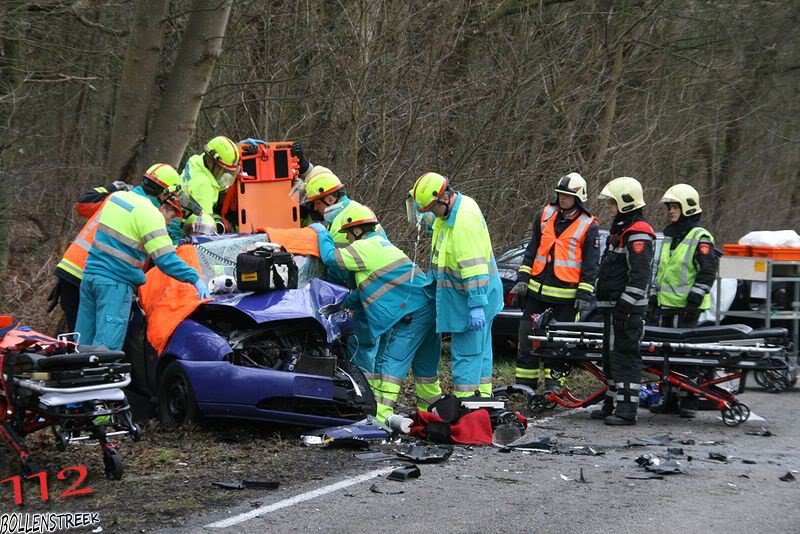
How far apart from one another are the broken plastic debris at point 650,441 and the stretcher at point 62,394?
3857mm

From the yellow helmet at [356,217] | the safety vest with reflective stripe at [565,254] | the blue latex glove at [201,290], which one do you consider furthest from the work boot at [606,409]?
the blue latex glove at [201,290]

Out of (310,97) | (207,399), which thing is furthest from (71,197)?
(207,399)

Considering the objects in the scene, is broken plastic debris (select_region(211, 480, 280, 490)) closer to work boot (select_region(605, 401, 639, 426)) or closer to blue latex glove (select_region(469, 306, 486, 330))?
blue latex glove (select_region(469, 306, 486, 330))

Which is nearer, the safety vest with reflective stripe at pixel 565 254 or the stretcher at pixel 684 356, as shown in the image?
the stretcher at pixel 684 356

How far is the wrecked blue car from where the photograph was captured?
7.71 m

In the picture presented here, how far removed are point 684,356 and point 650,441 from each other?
1.34 meters

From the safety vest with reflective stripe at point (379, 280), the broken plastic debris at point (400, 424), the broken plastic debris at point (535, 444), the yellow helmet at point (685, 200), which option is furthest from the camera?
the yellow helmet at point (685, 200)

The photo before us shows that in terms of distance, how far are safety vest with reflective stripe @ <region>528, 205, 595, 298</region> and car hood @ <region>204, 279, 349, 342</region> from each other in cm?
259

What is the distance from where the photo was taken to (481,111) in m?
16.1

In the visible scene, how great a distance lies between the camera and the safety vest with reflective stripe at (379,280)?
892cm

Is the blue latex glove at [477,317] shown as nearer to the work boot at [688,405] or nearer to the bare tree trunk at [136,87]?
the work boot at [688,405]

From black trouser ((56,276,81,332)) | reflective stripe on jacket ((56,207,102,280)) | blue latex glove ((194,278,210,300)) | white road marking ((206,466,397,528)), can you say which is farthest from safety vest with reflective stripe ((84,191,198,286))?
white road marking ((206,466,397,528))

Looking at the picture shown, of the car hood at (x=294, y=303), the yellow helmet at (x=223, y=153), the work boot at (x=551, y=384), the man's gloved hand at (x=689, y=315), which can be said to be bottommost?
the work boot at (x=551, y=384)

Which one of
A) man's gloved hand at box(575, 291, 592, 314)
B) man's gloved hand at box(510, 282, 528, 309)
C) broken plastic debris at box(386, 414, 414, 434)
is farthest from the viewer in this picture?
man's gloved hand at box(510, 282, 528, 309)
